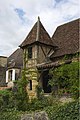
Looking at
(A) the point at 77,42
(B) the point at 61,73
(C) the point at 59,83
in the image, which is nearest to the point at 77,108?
(B) the point at 61,73

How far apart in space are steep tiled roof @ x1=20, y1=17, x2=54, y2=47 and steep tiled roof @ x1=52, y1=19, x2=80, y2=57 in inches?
40.0

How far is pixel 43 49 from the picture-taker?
70.2 ft

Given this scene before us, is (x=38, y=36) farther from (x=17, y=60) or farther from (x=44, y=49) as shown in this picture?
(x=17, y=60)

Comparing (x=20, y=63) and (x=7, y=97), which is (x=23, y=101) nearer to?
(x=7, y=97)

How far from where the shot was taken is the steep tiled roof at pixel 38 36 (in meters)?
21.3

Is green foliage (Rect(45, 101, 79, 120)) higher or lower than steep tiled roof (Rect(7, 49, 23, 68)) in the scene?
lower

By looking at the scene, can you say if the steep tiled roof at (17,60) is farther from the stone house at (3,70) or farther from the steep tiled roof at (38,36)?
the steep tiled roof at (38,36)

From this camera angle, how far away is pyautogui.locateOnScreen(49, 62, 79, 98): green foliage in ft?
44.5

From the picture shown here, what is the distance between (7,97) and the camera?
17766 millimetres

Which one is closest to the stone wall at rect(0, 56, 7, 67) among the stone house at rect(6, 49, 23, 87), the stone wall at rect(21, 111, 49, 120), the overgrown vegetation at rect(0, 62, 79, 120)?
the stone house at rect(6, 49, 23, 87)

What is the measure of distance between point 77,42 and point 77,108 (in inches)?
413

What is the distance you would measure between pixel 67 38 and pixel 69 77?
281 inches

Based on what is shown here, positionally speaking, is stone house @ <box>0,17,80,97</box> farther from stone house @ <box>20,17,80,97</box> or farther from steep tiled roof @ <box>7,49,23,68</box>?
steep tiled roof @ <box>7,49,23,68</box>

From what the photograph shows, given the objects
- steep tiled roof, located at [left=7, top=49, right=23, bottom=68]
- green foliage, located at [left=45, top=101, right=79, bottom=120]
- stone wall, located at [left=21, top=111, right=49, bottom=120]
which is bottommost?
stone wall, located at [left=21, top=111, right=49, bottom=120]
